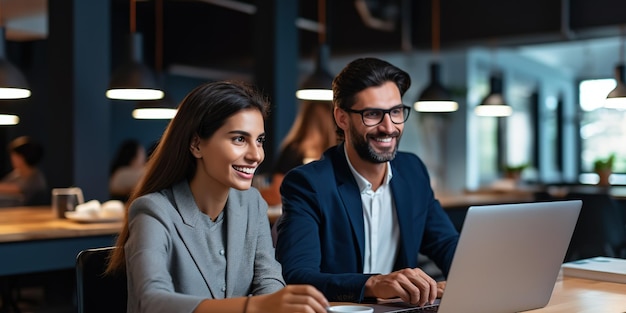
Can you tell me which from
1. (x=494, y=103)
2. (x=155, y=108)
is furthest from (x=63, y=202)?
(x=494, y=103)

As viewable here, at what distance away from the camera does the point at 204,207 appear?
1.94 m

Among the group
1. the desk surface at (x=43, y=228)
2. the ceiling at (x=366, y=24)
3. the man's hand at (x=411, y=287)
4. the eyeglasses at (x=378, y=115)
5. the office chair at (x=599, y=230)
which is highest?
the ceiling at (x=366, y=24)

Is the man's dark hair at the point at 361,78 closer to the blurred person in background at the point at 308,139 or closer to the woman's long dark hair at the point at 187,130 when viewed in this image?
the woman's long dark hair at the point at 187,130

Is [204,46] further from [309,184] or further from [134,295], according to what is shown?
[134,295]

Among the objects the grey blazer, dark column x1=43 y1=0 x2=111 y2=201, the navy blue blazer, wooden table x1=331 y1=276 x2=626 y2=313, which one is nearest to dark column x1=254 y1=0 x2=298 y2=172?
dark column x1=43 y1=0 x2=111 y2=201

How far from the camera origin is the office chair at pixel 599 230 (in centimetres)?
472

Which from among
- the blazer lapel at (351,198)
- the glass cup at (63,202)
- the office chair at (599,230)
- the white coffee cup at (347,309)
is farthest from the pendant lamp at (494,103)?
the white coffee cup at (347,309)

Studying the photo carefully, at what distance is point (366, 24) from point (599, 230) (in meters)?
4.10

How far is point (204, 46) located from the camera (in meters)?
9.88

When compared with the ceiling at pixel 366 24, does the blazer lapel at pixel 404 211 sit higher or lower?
lower

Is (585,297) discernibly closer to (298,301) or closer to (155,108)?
(298,301)

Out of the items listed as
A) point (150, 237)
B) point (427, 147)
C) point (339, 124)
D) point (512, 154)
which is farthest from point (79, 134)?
point (512, 154)

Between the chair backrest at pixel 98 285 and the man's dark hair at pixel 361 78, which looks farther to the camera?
the man's dark hair at pixel 361 78

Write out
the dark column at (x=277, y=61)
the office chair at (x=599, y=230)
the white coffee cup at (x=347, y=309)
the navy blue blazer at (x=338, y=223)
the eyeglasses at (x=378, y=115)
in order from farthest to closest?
the dark column at (x=277, y=61) → the office chair at (x=599, y=230) → the eyeglasses at (x=378, y=115) → the navy blue blazer at (x=338, y=223) → the white coffee cup at (x=347, y=309)
